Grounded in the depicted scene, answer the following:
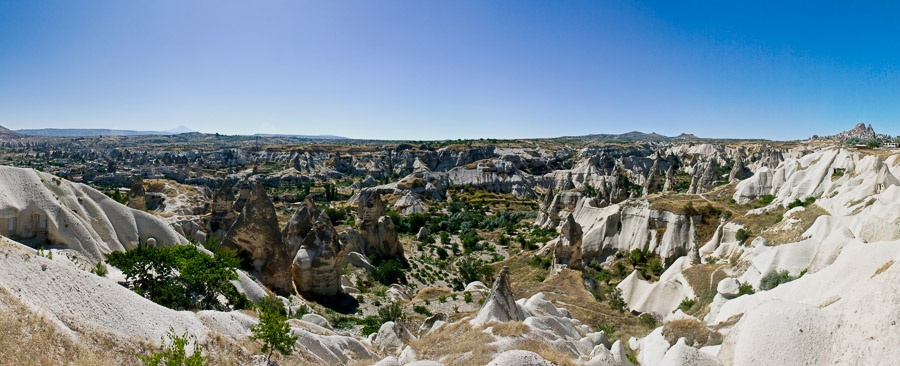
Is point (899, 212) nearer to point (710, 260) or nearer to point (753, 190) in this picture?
point (710, 260)

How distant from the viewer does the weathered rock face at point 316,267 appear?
2752 cm

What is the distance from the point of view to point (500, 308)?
57.1 ft

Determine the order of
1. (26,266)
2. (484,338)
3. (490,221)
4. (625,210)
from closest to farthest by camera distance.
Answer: (26,266), (484,338), (625,210), (490,221)

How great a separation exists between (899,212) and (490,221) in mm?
52747

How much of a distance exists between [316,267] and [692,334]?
20941 mm

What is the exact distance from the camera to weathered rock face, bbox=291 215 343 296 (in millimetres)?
27516

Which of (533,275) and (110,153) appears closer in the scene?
(533,275)

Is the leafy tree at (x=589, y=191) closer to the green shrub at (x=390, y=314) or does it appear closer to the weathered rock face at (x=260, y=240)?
the green shrub at (x=390, y=314)

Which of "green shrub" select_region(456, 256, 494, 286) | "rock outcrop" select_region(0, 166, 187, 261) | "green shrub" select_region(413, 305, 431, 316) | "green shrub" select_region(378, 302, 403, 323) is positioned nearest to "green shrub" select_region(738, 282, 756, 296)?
"green shrub" select_region(413, 305, 431, 316)

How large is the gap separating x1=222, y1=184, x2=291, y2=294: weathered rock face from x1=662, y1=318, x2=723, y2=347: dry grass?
20.7 meters

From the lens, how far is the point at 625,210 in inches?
1640

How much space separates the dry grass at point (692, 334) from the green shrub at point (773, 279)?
7.49 metres

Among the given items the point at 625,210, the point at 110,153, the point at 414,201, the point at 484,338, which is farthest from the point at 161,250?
the point at 110,153

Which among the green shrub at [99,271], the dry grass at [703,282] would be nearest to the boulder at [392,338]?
the green shrub at [99,271]
